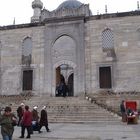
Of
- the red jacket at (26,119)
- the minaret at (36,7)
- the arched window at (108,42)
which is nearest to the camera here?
the red jacket at (26,119)

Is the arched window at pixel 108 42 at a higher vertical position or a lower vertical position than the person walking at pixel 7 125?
higher

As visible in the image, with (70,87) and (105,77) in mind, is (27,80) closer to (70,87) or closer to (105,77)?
(70,87)

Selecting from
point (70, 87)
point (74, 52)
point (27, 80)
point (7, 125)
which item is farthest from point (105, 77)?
point (7, 125)

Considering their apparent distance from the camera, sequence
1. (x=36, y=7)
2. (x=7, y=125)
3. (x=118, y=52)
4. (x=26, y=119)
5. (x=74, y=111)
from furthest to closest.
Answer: (x=36, y=7) < (x=118, y=52) < (x=74, y=111) < (x=26, y=119) < (x=7, y=125)

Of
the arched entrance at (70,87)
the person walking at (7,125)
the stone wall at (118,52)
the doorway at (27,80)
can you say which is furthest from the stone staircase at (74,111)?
the person walking at (7,125)

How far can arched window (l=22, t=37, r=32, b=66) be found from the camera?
26.8 m

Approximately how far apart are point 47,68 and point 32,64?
155cm

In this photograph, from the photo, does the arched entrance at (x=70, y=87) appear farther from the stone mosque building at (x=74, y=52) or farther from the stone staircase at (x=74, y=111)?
the stone staircase at (x=74, y=111)

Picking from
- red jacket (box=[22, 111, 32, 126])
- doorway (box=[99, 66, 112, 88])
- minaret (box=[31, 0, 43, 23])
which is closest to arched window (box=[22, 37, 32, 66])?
doorway (box=[99, 66, 112, 88])

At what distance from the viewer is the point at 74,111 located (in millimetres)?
19938

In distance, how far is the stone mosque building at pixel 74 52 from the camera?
955 inches

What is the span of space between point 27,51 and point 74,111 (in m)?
9.26

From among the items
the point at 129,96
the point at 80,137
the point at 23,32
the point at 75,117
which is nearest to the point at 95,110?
the point at 75,117

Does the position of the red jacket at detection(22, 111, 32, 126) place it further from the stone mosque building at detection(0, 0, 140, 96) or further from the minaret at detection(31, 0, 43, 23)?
the minaret at detection(31, 0, 43, 23)
